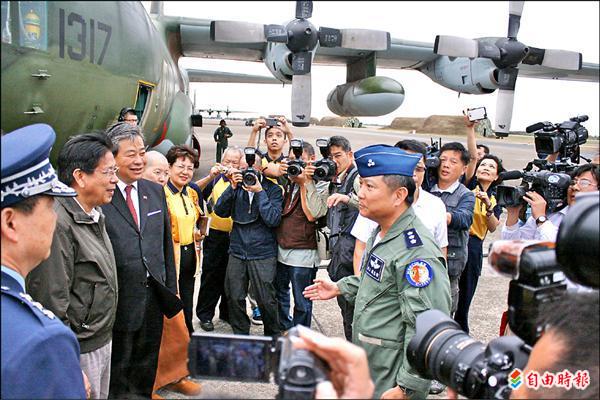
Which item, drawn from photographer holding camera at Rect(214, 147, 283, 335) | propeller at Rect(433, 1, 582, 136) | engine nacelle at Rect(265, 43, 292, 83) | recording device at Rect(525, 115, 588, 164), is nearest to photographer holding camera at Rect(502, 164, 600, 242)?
recording device at Rect(525, 115, 588, 164)

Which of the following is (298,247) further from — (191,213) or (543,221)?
(543,221)

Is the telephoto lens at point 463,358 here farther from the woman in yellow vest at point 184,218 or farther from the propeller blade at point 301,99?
the propeller blade at point 301,99

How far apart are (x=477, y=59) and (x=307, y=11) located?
13.8ft

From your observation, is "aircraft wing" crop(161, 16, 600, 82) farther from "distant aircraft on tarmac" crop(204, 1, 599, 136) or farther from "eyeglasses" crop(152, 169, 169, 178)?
"eyeglasses" crop(152, 169, 169, 178)

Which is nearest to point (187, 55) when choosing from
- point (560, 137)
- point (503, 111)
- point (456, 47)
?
point (456, 47)

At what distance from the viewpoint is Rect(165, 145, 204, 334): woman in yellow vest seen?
136 inches

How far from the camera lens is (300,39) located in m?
9.48

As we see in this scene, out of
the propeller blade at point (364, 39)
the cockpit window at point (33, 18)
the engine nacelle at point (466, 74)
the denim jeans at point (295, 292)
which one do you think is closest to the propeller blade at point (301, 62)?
the propeller blade at point (364, 39)

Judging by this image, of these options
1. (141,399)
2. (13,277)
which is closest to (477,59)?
(141,399)

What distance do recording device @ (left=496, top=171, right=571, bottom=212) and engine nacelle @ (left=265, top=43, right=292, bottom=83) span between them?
23.8ft

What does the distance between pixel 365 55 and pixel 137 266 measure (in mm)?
10641

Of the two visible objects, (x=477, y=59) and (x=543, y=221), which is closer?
(x=543, y=221)

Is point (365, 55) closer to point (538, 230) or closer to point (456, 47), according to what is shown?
point (456, 47)

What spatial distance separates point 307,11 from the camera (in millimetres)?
9172
